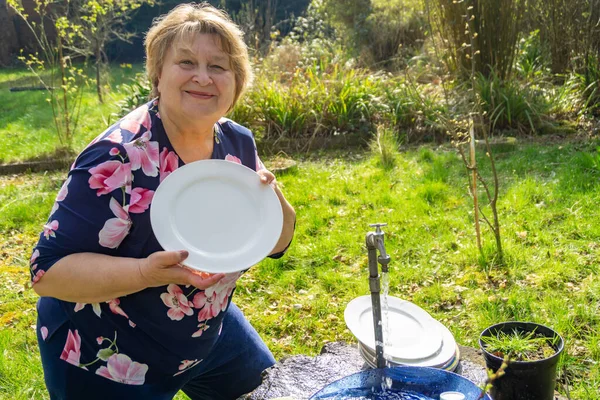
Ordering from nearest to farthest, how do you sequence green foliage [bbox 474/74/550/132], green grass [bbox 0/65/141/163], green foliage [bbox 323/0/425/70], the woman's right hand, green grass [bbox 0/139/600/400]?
the woman's right hand, green grass [bbox 0/139/600/400], green foliage [bbox 474/74/550/132], green grass [bbox 0/65/141/163], green foliage [bbox 323/0/425/70]

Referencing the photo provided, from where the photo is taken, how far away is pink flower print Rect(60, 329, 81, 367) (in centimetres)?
195

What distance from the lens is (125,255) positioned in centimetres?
186

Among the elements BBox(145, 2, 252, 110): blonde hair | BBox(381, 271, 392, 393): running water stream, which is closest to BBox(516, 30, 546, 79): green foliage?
BBox(381, 271, 392, 393): running water stream

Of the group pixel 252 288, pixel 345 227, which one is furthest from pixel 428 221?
pixel 252 288

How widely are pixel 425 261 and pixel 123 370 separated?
110 inches

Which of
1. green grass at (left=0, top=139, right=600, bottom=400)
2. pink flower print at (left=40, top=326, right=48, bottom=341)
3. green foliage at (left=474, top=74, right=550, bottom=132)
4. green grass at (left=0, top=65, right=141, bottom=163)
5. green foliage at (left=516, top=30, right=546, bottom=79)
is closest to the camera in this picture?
pink flower print at (left=40, top=326, right=48, bottom=341)

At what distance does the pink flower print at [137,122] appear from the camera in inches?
74.3

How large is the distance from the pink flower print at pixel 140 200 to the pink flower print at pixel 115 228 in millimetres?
34

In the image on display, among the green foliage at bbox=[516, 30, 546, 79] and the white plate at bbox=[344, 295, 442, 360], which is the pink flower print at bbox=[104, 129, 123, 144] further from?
the green foliage at bbox=[516, 30, 546, 79]

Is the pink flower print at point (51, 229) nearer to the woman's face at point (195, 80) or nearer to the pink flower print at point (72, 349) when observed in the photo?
the pink flower print at point (72, 349)

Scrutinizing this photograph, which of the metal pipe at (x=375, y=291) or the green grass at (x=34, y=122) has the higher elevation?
the metal pipe at (x=375, y=291)

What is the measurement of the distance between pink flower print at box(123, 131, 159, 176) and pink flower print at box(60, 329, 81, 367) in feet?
2.04

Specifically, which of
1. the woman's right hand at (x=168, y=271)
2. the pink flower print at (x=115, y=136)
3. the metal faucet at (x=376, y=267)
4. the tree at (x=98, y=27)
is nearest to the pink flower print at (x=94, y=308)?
the woman's right hand at (x=168, y=271)

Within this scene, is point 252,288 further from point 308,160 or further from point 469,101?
point 469,101
